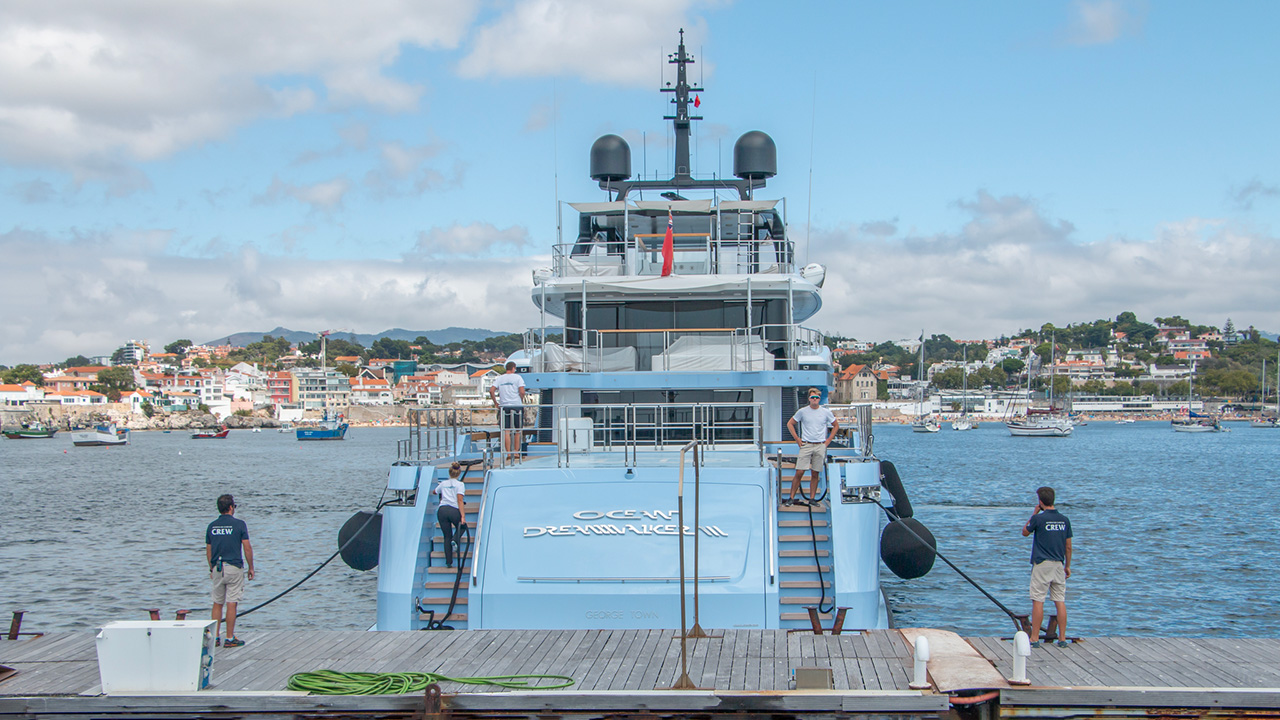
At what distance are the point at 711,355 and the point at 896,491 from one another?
4257 mm

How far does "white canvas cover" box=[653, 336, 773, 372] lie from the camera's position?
15.9 meters

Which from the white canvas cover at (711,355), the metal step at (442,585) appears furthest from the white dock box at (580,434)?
the metal step at (442,585)

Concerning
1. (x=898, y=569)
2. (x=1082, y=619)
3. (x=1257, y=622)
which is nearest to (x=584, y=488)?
(x=898, y=569)

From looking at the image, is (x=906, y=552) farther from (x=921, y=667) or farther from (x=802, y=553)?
(x=921, y=667)

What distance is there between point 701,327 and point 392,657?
967 centimetres

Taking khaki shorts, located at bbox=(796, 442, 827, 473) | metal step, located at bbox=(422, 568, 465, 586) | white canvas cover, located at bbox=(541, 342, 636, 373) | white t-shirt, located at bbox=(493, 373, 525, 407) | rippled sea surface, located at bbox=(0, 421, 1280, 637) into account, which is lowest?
rippled sea surface, located at bbox=(0, 421, 1280, 637)

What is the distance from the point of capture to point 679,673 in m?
8.60

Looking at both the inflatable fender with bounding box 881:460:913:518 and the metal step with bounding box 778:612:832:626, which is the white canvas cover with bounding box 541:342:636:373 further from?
the metal step with bounding box 778:612:832:626

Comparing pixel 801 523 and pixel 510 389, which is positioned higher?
pixel 510 389

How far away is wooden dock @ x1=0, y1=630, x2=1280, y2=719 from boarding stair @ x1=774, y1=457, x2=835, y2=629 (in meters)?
1.59

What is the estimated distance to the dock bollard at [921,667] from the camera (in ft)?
26.3

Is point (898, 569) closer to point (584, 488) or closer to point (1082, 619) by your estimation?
point (584, 488)

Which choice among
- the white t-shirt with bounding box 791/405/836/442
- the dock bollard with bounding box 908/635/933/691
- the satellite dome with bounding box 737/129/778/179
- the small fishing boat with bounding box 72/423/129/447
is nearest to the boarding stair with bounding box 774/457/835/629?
the white t-shirt with bounding box 791/405/836/442

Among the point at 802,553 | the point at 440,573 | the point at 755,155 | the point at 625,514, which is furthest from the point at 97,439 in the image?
the point at 802,553
